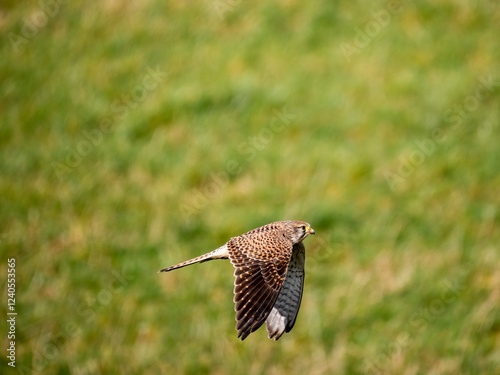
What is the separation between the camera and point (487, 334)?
13.5 meters

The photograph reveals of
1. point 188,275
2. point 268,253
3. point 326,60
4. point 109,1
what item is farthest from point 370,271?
point 268,253

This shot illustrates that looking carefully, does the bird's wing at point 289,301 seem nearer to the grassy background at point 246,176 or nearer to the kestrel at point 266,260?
the kestrel at point 266,260

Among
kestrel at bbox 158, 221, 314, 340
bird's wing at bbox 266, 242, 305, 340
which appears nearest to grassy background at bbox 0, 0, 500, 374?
bird's wing at bbox 266, 242, 305, 340

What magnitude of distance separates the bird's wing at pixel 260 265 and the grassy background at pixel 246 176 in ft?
32.5

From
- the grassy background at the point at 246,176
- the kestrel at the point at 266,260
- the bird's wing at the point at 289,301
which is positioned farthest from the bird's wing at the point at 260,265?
the grassy background at the point at 246,176

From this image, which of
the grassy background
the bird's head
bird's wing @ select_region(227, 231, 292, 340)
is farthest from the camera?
the grassy background

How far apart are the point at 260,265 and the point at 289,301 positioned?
38 centimetres

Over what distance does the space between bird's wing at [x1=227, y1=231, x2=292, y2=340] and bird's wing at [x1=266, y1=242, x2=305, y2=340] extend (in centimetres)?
10

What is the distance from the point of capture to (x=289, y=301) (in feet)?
7.62

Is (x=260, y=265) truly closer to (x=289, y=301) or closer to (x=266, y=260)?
(x=266, y=260)

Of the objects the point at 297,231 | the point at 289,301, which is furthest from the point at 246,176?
the point at 297,231

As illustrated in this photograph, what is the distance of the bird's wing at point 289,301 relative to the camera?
1.95 m

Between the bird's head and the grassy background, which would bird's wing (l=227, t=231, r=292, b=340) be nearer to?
the bird's head

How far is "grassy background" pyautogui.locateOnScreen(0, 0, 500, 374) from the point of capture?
13.0 m
